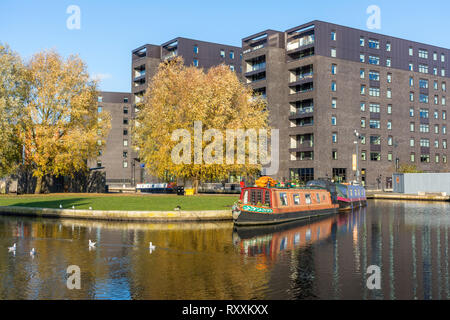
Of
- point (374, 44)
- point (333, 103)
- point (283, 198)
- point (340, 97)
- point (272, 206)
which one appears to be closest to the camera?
point (272, 206)

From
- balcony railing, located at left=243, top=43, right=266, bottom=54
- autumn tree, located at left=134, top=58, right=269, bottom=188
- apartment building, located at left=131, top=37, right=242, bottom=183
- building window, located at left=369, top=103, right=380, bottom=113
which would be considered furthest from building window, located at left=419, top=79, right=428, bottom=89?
autumn tree, located at left=134, top=58, right=269, bottom=188

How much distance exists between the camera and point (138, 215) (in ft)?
106

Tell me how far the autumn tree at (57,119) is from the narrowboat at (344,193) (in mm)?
24383

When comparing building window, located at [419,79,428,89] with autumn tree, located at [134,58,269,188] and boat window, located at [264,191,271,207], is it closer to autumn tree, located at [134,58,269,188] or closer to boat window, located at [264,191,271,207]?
autumn tree, located at [134,58,269,188]

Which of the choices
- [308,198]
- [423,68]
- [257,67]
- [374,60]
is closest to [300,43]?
[257,67]

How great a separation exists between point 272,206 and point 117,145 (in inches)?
3897

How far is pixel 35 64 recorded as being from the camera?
49.3 meters

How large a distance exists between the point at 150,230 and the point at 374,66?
76.5 meters

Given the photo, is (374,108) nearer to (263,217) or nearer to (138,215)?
(263,217)

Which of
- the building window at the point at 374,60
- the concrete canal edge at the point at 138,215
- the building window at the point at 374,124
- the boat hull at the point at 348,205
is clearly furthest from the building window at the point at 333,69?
the concrete canal edge at the point at 138,215

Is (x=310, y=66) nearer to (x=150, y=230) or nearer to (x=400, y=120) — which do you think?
(x=400, y=120)

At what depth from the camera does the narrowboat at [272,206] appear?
30.5 metres

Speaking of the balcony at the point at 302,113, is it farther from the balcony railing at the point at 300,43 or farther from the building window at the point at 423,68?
the building window at the point at 423,68
